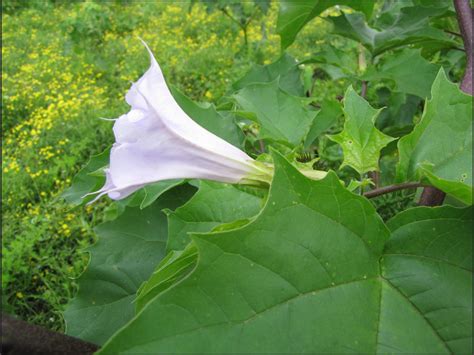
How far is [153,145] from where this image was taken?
1.71ft

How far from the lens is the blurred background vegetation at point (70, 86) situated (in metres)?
2.41

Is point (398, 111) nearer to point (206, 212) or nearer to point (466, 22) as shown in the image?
point (466, 22)

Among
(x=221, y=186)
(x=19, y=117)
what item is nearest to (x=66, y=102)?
(x=19, y=117)

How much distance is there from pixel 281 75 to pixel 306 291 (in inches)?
31.8

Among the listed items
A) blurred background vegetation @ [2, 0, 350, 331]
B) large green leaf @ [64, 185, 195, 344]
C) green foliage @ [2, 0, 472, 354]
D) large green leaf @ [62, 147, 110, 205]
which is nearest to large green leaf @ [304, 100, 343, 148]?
green foliage @ [2, 0, 472, 354]

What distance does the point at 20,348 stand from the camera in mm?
251

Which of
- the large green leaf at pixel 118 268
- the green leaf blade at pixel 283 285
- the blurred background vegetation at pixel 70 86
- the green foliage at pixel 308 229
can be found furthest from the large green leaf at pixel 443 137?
the blurred background vegetation at pixel 70 86

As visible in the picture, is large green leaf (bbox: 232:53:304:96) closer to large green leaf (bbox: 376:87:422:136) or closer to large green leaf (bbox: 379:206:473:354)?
large green leaf (bbox: 376:87:422:136)

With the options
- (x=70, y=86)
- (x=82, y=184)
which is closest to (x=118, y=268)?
(x=82, y=184)

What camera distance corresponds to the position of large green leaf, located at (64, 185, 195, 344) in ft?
2.52

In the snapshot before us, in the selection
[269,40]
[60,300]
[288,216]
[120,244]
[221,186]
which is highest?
[288,216]

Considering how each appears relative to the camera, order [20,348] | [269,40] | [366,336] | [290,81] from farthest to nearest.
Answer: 1. [269,40]
2. [290,81]
3. [366,336]
4. [20,348]

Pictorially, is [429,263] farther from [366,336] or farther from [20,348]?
[20,348]

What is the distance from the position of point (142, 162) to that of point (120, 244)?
37 cm
